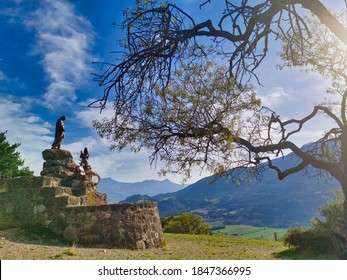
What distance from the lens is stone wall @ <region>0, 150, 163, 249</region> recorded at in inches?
626

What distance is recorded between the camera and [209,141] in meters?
10.7

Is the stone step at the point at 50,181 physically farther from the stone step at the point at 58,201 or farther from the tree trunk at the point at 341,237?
the tree trunk at the point at 341,237

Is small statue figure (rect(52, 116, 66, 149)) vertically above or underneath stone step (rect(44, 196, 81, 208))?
above

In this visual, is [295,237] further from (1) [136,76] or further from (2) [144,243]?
(1) [136,76]

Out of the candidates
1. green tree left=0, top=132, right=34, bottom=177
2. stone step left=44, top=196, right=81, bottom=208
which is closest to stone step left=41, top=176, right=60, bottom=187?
stone step left=44, top=196, right=81, bottom=208

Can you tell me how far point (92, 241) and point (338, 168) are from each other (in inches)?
407

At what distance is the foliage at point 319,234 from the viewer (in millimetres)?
16230

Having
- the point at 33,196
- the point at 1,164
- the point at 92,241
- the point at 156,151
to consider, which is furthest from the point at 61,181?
the point at 1,164

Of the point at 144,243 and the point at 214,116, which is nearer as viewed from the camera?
the point at 214,116

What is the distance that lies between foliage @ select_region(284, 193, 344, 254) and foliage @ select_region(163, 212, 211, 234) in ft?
53.1

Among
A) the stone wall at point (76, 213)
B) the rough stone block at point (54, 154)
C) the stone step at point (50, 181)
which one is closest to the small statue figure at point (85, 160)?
the rough stone block at point (54, 154)

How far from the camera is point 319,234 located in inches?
642

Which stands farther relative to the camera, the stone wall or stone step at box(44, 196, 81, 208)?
stone step at box(44, 196, 81, 208)

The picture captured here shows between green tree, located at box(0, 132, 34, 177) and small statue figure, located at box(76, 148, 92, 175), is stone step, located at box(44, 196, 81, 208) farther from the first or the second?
green tree, located at box(0, 132, 34, 177)
